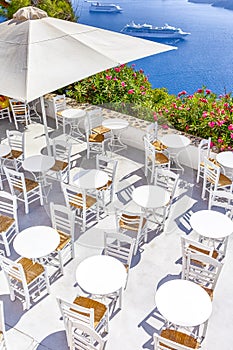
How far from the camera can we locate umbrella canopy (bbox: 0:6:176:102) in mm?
5941

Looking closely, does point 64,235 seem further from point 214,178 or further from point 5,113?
point 5,113

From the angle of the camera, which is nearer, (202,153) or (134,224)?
(134,224)

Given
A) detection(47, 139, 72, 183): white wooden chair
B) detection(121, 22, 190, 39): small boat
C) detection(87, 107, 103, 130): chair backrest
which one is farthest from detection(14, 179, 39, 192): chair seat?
detection(121, 22, 190, 39): small boat

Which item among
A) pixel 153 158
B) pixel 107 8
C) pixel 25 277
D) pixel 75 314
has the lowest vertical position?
pixel 25 277

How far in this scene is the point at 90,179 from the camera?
7.10 meters

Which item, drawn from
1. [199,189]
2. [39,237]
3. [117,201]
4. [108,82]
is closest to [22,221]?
[39,237]

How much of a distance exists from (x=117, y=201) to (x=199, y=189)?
6.78 feet

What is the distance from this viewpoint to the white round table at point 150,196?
21.4 feet

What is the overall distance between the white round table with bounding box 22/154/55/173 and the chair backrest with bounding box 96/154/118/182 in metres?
Result: 0.97

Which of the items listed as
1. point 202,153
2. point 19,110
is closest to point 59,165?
point 202,153

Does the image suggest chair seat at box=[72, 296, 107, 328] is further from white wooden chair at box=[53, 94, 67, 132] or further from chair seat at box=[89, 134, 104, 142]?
white wooden chair at box=[53, 94, 67, 132]

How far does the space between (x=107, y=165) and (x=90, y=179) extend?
0.72 metres

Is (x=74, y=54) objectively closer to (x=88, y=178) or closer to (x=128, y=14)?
(x=88, y=178)

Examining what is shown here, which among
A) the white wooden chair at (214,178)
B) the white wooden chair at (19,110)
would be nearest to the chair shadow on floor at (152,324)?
the white wooden chair at (214,178)
